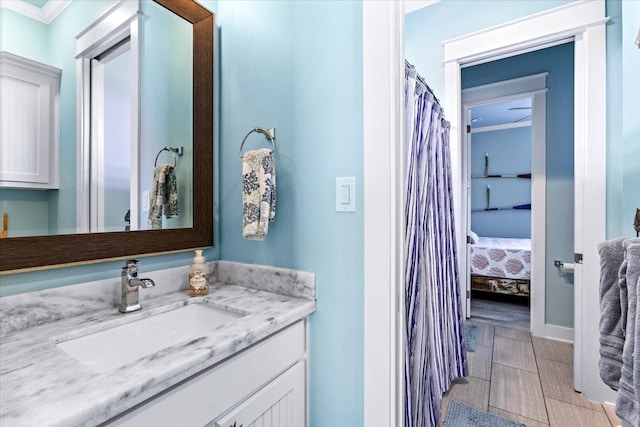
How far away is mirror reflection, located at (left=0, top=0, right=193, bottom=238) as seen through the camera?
89 cm

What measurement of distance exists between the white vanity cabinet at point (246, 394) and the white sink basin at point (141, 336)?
0.45ft

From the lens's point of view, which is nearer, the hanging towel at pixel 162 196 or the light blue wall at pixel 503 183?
the hanging towel at pixel 162 196

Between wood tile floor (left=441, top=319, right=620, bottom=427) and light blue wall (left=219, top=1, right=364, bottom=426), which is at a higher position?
light blue wall (left=219, top=1, right=364, bottom=426)

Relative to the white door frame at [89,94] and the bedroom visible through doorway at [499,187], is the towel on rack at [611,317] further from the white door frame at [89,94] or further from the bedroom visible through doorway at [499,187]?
the bedroom visible through doorway at [499,187]

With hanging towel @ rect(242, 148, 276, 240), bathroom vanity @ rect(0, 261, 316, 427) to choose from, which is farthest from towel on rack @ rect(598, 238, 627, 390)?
hanging towel @ rect(242, 148, 276, 240)

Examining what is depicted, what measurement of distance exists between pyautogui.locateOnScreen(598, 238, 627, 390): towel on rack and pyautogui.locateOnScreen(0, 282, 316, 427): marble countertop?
1.12 meters

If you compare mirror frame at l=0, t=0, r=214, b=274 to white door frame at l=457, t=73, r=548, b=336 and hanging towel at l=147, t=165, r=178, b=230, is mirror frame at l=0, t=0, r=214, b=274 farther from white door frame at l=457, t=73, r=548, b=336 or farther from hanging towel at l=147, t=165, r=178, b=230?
white door frame at l=457, t=73, r=548, b=336

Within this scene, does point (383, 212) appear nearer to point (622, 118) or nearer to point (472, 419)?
point (472, 419)

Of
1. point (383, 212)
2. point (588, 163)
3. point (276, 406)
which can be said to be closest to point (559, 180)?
point (588, 163)

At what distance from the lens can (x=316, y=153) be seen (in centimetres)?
111

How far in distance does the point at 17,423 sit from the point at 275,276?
2.59 ft

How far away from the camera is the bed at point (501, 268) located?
3.38 metres

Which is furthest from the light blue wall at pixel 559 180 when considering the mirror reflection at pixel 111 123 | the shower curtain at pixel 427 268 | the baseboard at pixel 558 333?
the mirror reflection at pixel 111 123

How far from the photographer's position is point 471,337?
272 cm
